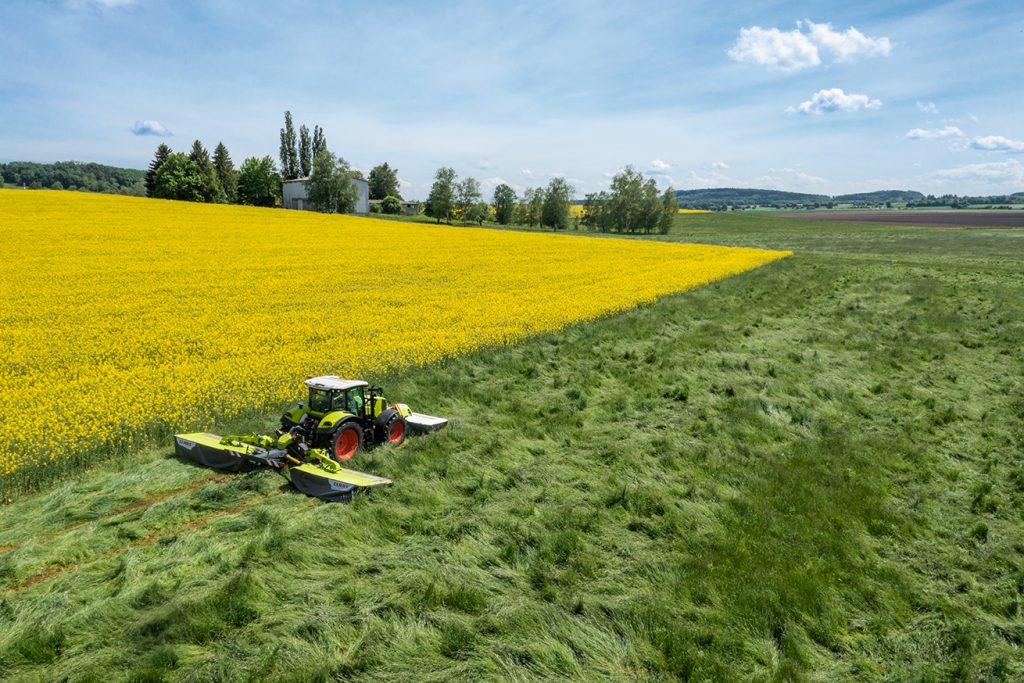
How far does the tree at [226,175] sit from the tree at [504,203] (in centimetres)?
5114

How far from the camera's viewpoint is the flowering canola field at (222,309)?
10.2m

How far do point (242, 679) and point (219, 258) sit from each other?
30.0m

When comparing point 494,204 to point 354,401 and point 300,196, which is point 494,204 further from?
point 354,401

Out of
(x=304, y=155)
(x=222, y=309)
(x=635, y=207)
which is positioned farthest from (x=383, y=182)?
(x=222, y=309)

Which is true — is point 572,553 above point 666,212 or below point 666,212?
below

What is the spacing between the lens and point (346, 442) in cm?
870

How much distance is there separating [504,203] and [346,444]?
115466 millimetres

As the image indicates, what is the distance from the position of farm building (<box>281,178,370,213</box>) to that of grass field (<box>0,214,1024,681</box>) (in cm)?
9278

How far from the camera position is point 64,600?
521cm

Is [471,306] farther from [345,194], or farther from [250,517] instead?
[345,194]

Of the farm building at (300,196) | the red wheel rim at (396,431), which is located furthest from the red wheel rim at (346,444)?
the farm building at (300,196)

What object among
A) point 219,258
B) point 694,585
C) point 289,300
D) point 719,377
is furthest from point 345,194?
point 694,585

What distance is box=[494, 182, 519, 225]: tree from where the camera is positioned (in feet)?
391

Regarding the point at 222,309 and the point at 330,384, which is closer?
the point at 330,384
